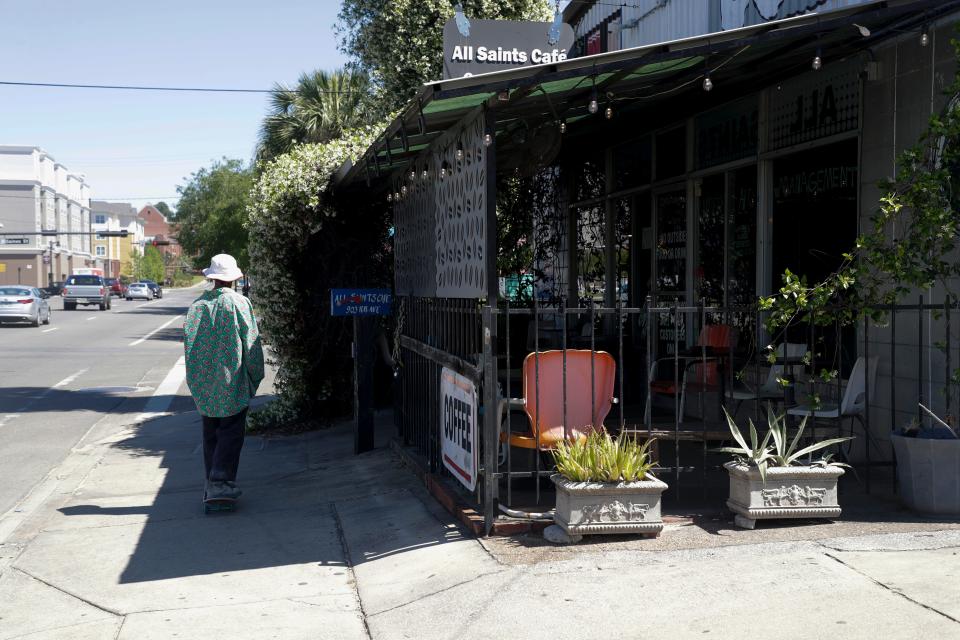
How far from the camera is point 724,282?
9859mm

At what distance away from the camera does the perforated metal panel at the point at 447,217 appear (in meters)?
6.02

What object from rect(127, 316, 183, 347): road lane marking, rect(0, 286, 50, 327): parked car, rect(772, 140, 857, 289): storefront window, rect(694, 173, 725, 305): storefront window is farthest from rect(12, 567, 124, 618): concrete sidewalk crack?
rect(0, 286, 50, 327): parked car

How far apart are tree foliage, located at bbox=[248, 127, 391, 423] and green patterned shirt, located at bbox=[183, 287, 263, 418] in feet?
11.3

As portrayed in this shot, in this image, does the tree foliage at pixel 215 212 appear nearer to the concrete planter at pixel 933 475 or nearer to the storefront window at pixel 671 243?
the storefront window at pixel 671 243

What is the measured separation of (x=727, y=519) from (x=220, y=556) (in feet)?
10.7

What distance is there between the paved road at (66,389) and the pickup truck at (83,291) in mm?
20785

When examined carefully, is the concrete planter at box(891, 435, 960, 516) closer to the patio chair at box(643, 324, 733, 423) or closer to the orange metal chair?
the orange metal chair

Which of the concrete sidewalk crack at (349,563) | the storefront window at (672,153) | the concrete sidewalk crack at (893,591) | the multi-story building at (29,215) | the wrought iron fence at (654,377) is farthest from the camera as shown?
the multi-story building at (29,215)

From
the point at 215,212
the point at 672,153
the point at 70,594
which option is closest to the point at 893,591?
the point at 70,594

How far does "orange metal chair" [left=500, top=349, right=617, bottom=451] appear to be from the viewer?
20.0 feet

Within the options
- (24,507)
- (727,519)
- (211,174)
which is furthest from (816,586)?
(211,174)

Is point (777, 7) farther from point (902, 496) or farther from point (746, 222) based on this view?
point (902, 496)

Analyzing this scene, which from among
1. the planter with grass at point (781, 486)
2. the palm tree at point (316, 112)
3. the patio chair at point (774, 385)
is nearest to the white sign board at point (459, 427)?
the planter with grass at point (781, 486)

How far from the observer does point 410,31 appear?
14094 millimetres
